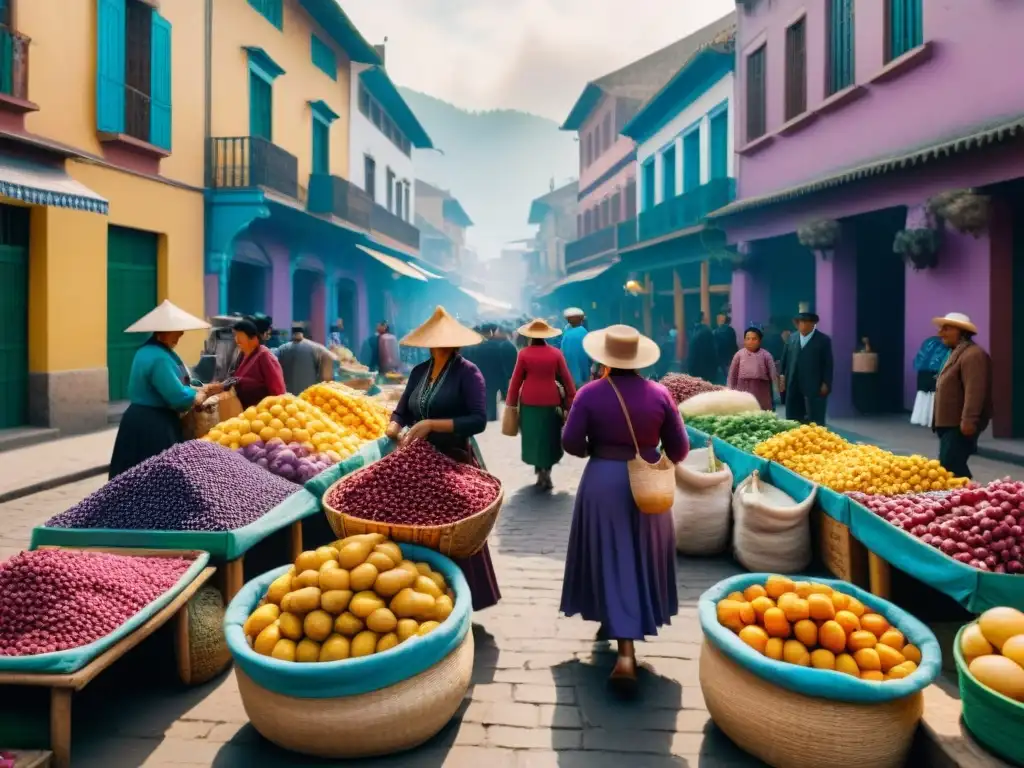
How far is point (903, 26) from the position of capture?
36.8 feet

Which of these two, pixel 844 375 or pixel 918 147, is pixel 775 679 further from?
pixel 844 375

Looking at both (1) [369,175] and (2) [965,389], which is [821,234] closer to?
(2) [965,389]

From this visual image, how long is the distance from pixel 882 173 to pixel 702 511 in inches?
293

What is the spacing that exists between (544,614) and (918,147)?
933cm

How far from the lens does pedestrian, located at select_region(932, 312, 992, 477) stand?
6.26 meters

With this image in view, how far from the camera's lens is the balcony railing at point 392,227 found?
25141mm

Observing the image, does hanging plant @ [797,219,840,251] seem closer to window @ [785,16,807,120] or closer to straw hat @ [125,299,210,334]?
window @ [785,16,807,120]

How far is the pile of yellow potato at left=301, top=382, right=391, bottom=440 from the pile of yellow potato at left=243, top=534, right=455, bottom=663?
10.9 feet

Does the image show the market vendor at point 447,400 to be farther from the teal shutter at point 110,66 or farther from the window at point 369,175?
the window at point 369,175

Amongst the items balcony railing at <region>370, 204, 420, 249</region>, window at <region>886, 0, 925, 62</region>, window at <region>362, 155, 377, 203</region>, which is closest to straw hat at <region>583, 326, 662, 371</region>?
window at <region>886, 0, 925, 62</region>

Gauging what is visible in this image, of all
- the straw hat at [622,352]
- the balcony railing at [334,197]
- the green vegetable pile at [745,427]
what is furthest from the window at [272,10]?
the straw hat at [622,352]

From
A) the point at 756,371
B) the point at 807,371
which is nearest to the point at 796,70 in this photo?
the point at 807,371

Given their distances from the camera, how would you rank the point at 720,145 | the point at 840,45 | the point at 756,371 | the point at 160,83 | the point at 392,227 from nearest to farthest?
the point at 756,371 < the point at 840,45 < the point at 160,83 < the point at 720,145 < the point at 392,227

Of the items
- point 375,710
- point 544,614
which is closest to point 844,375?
point 544,614
